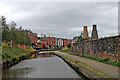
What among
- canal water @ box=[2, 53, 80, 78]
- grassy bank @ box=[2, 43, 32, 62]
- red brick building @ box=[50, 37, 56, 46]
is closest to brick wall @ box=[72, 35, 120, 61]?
canal water @ box=[2, 53, 80, 78]

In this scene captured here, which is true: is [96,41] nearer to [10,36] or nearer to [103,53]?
[103,53]

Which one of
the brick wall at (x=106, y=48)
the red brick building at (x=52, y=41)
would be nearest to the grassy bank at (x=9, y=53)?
the brick wall at (x=106, y=48)

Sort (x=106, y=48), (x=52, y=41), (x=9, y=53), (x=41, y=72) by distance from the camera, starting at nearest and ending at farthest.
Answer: (x=41, y=72) < (x=106, y=48) < (x=9, y=53) < (x=52, y=41)

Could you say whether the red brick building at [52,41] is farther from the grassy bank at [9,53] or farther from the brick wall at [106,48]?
the brick wall at [106,48]

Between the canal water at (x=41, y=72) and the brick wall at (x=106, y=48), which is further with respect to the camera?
the brick wall at (x=106, y=48)

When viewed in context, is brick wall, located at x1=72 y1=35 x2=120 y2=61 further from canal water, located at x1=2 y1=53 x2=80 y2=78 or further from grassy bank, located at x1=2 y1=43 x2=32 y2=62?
grassy bank, located at x1=2 y1=43 x2=32 y2=62

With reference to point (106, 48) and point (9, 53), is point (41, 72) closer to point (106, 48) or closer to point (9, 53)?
point (9, 53)

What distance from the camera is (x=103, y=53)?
14.7 metres

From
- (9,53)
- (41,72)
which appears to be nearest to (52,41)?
(9,53)

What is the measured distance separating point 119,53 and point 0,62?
11965mm

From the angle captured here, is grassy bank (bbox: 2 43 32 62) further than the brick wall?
Yes

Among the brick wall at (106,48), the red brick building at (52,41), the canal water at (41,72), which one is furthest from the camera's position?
the red brick building at (52,41)

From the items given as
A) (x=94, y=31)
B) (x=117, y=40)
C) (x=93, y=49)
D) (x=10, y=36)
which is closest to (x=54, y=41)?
(x=10, y=36)

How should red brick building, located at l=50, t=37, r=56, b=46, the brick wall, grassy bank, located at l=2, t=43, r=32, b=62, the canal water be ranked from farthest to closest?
1. red brick building, located at l=50, t=37, r=56, b=46
2. grassy bank, located at l=2, t=43, r=32, b=62
3. the brick wall
4. the canal water
